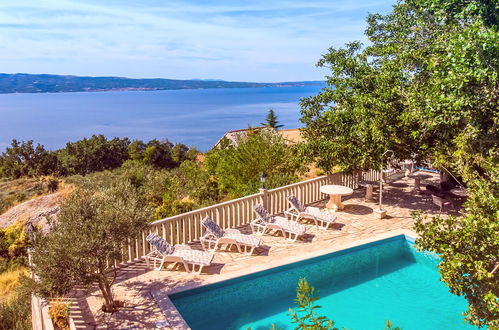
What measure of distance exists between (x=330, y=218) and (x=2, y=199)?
2089 centimetres

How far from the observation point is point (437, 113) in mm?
9484

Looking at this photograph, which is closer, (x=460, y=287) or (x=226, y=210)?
(x=460, y=287)

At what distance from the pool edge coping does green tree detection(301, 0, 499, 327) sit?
92.7 inches

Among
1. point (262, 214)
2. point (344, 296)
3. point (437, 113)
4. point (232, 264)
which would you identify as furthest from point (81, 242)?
point (437, 113)

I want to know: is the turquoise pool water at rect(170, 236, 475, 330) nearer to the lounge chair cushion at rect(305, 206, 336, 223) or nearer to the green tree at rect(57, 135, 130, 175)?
the lounge chair cushion at rect(305, 206, 336, 223)

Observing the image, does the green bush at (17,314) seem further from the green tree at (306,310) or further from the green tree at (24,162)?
the green tree at (24,162)

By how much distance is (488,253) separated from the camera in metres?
4.12

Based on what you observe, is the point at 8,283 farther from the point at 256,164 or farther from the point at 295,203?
the point at 256,164

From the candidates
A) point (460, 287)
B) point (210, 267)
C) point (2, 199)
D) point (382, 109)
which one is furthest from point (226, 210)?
point (2, 199)

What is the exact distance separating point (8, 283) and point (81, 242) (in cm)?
617

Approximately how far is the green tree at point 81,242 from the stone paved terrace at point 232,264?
38.3 inches

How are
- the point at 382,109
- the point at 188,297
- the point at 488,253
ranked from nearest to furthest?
the point at 488,253 → the point at 188,297 → the point at 382,109

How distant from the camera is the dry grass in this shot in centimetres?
936

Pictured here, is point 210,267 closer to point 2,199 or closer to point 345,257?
point 345,257
